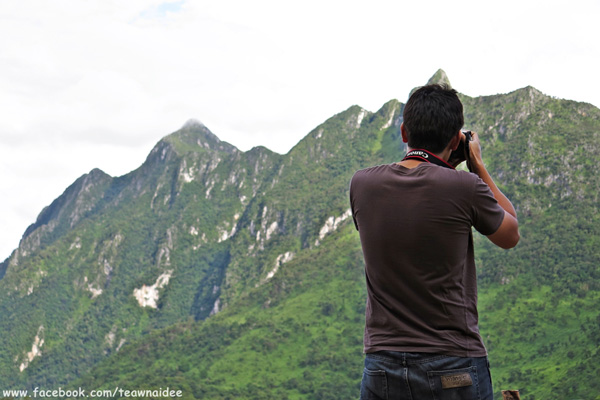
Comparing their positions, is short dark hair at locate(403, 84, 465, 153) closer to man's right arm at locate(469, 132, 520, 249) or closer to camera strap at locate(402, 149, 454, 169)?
camera strap at locate(402, 149, 454, 169)

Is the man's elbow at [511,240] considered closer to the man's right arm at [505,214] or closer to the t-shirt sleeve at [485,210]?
the man's right arm at [505,214]

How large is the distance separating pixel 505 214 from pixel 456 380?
0.95m

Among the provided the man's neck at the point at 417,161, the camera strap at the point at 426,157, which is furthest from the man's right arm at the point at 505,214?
the camera strap at the point at 426,157

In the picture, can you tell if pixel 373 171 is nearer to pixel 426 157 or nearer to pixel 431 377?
pixel 426 157

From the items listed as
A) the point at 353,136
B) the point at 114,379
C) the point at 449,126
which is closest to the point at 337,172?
the point at 353,136

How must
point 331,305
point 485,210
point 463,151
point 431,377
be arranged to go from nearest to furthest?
point 431,377
point 485,210
point 463,151
point 331,305

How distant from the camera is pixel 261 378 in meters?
98.9

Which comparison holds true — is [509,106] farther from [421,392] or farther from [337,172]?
[421,392]

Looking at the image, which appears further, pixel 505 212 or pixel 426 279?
pixel 505 212

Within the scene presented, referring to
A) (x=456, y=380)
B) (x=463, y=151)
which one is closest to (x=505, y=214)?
(x=463, y=151)

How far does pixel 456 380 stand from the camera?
3.29 meters

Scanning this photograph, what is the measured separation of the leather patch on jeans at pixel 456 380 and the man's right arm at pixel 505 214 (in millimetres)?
768

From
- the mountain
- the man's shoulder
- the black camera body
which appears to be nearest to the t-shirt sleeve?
the black camera body

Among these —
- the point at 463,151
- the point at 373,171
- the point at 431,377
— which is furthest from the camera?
the point at 463,151
